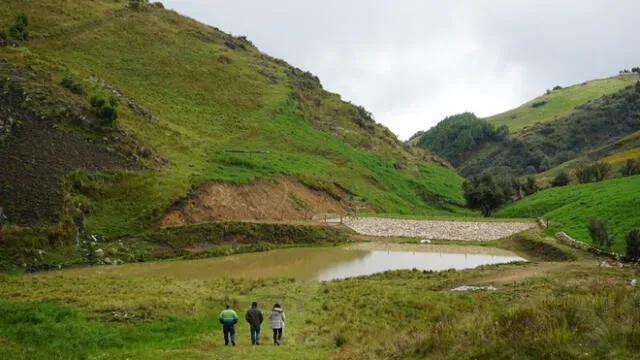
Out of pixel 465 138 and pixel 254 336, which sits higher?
pixel 465 138

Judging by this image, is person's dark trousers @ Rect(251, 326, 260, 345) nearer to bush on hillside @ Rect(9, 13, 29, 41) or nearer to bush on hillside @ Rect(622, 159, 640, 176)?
bush on hillside @ Rect(622, 159, 640, 176)

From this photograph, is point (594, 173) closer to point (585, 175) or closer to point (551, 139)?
point (585, 175)

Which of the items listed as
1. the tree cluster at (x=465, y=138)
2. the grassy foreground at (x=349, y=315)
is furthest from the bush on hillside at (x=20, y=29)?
the tree cluster at (x=465, y=138)

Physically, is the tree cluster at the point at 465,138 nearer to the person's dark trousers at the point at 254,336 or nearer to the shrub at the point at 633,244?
the shrub at the point at 633,244

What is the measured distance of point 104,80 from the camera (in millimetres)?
67438

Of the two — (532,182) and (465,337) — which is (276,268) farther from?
(532,182)

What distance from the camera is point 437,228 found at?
54.5 metres

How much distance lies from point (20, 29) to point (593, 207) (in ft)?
234

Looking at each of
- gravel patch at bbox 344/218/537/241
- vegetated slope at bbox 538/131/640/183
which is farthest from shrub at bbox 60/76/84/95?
vegetated slope at bbox 538/131/640/183

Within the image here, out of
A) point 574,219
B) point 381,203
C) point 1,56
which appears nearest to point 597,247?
point 574,219

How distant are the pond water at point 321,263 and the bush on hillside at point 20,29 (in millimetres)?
48947

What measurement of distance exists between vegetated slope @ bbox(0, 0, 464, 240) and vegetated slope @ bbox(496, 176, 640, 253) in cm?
1794

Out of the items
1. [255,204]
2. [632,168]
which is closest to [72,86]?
[255,204]

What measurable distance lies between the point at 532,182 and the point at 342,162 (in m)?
30.1
